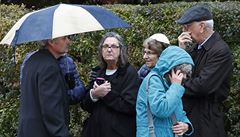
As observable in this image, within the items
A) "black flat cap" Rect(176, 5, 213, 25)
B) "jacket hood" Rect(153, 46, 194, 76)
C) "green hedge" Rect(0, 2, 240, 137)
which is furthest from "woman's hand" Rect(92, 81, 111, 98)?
"green hedge" Rect(0, 2, 240, 137)

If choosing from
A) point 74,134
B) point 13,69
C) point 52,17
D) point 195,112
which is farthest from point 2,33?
point 195,112

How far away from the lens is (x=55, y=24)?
414 cm

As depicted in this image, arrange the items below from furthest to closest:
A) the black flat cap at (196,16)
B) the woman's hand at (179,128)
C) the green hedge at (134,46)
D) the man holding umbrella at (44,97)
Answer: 1. the green hedge at (134,46)
2. the black flat cap at (196,16)
3. the woman's hand at (179,128)
4. the man holding umbrella at (44,97)

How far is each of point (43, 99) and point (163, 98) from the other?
94 cm

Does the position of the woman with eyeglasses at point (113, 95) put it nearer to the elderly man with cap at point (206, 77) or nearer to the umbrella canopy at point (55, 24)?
the umbrella canopy at point (55, 24)

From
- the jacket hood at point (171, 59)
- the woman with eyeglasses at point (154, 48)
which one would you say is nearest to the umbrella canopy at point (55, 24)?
the woman with eyeglasses at point (154, 48)

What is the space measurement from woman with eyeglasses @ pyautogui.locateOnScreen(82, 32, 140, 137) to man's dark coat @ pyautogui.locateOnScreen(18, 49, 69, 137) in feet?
1.83

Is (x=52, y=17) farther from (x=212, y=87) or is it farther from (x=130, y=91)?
(x=212, y=87)

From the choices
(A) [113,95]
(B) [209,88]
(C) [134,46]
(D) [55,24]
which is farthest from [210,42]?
(C) [134,46]

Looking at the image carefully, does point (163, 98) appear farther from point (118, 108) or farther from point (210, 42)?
point (210, 42)

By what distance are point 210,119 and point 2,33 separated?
3428mm

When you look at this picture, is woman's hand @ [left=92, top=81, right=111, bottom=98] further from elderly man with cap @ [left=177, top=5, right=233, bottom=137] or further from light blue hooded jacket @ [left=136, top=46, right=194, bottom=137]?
elderly man with cap @ [left=177, top=5, right=233, bottom=137]

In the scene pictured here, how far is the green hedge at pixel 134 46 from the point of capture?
18.4 ft

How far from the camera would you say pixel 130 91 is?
15.3 ft
